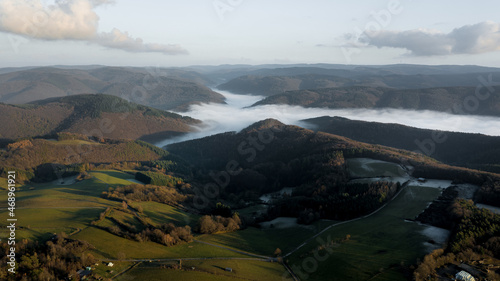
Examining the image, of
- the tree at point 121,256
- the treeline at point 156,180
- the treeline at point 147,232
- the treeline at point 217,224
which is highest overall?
the tree at point 121,256

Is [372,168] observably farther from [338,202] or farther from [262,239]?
[262,239]

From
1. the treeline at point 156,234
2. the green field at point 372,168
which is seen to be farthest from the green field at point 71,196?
the green field at point 372,168

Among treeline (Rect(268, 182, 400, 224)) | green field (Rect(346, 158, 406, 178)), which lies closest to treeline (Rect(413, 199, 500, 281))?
treeline (Rect(268, 182, 400, 224))

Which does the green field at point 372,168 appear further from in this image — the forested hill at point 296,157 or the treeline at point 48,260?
the treeline at point 48,260

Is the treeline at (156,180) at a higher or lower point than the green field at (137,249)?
lower

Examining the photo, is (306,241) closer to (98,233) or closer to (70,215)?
(98,233)

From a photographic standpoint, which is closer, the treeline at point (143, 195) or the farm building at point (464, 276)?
the farm building at point (464, 276)

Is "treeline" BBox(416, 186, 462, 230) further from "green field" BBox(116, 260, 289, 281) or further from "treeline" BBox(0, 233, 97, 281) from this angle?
"treeline" BBox(0, 233, 97, 281)
